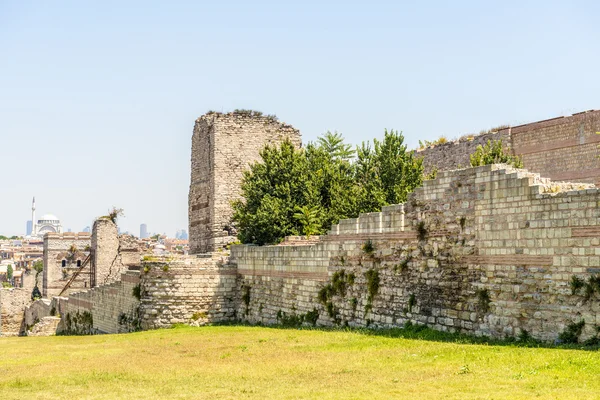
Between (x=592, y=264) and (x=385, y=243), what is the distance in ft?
19.0

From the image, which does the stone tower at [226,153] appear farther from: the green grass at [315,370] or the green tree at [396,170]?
the green grass at [315,370]

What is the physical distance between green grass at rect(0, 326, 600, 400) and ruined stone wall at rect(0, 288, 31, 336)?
29.1 m

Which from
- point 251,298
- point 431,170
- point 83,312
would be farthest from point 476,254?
point 83,312

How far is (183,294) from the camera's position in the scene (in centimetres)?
2436

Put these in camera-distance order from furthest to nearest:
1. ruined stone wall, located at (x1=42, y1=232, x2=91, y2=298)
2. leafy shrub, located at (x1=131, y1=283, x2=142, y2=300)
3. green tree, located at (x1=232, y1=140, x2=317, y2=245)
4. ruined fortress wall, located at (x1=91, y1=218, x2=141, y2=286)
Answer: ruined stone wall, located at (x1=42, y1=232, x2=91, y2=298)
ruined fortress wall, located at (x1=91, y1=218, x2=141, y2=286)
green tree, located at (x1=232, y1=140, x2=317, y2=245)
leafy shrub, located at (x1=131, y1=283, x2=142, y2=300)

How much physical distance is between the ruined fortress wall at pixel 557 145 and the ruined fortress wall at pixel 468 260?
10.1 meters

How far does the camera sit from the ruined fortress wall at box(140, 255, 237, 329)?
2430 cm

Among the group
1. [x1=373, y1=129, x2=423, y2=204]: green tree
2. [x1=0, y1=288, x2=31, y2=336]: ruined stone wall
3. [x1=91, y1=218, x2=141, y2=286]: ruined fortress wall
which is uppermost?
[x1=373, y1=129, x2=423, y2=204]: green tree

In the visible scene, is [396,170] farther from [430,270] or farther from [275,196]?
[430,270]

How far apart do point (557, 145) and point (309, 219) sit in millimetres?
8443

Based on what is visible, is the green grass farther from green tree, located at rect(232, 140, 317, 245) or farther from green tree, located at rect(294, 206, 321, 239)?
green tree, located at rect(232, 140, 317, 245)

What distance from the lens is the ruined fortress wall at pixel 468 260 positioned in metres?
13.8

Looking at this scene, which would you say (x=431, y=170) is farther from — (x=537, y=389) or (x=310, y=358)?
(x=537, y=389)

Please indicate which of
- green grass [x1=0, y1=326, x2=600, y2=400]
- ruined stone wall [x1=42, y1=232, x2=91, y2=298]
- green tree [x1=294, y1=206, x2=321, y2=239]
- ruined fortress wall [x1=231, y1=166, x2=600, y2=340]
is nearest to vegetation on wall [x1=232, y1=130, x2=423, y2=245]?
green tree [x1=294, y1=206, x2=321, y2=239]
